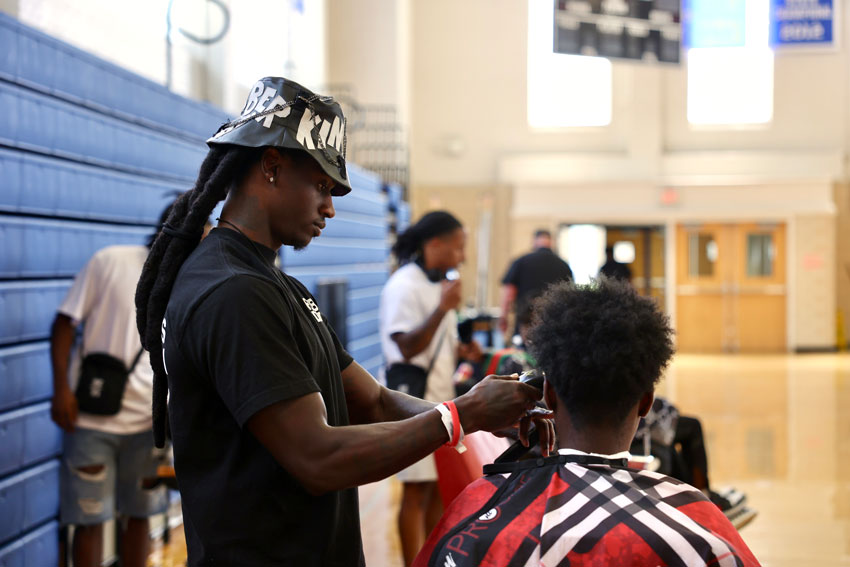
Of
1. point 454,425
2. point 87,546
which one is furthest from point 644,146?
point 454,425

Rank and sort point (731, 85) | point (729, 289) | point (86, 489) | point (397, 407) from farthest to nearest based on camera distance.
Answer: point (729, 289), point (731, 85), point (86, 489), point (397, 407)

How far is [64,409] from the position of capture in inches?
121

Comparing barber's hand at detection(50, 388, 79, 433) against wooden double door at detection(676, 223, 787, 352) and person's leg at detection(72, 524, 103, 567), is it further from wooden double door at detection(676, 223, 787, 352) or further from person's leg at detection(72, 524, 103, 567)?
wooden double door at detection(676, 223, 787, 352)

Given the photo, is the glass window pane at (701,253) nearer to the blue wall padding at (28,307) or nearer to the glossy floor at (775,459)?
the glossy floor at (775,459)

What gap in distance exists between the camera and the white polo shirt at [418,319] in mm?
3506

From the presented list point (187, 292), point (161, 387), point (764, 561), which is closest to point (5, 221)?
point (161, 387)

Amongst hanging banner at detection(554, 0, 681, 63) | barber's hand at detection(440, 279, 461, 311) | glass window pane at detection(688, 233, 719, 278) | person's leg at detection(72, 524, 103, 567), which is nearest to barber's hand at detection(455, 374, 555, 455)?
barber's hand at detection(440, 279, 461, 311)

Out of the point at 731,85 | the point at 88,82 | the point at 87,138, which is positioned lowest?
the point at 87,138

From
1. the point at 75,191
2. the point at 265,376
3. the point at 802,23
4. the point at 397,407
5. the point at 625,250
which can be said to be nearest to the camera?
the point at 265,376

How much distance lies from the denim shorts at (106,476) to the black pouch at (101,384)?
12cm

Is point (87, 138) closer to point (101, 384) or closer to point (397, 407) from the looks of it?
point (101, 384)

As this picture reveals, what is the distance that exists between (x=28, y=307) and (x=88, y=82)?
36.4 inches

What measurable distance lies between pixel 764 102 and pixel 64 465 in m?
14.1

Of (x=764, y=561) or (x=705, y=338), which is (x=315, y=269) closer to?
(x=764, y=561)
